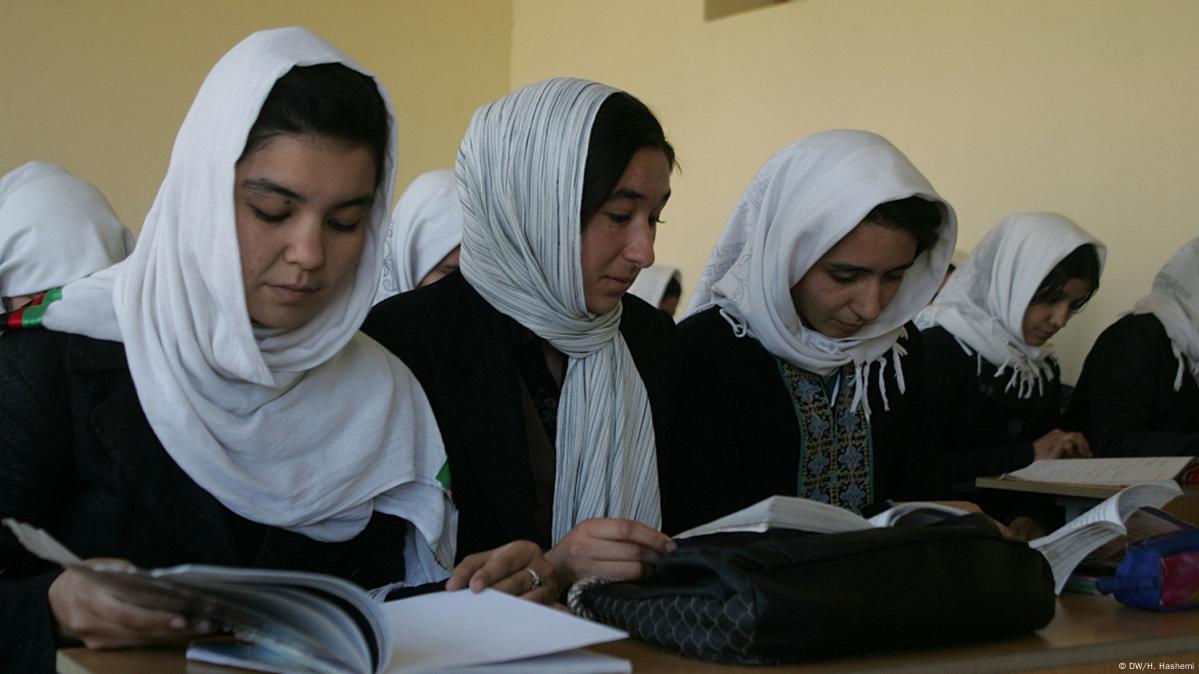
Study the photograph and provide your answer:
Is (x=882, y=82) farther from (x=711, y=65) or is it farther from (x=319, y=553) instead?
(x=319, y=553)

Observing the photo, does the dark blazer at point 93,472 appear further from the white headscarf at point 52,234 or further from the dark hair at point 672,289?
the dark hair at point 672,289

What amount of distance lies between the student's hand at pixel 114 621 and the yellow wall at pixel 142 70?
4609 mm

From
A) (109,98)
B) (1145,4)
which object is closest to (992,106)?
(1145,4)

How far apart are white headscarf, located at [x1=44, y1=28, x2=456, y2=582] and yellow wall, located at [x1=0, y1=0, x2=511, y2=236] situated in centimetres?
406

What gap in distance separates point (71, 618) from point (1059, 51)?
4041 mm

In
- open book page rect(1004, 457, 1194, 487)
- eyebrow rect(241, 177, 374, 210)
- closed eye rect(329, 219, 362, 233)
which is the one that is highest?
eyebrow rect(241, 177, 374, 210)

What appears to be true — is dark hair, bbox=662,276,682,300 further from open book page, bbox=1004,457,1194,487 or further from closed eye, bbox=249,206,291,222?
closed eye, bbox=249,206,291,222

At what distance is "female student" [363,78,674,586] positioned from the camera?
1.94 metres

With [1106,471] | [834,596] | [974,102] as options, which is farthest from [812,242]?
[974,102]

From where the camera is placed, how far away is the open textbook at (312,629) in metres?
1.01

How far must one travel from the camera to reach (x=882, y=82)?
496 cm

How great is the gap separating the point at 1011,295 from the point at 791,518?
2988 mm

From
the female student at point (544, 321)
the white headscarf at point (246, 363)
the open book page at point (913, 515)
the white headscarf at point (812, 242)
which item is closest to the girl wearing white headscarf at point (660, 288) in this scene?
the white headscarf at point (812, 242)

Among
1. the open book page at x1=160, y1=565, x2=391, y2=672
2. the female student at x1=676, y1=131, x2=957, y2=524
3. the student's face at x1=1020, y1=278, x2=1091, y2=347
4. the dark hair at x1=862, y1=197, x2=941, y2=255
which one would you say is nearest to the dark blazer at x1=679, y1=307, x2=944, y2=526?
the female student at x1=676, y1=131, x2=957, y2=524
